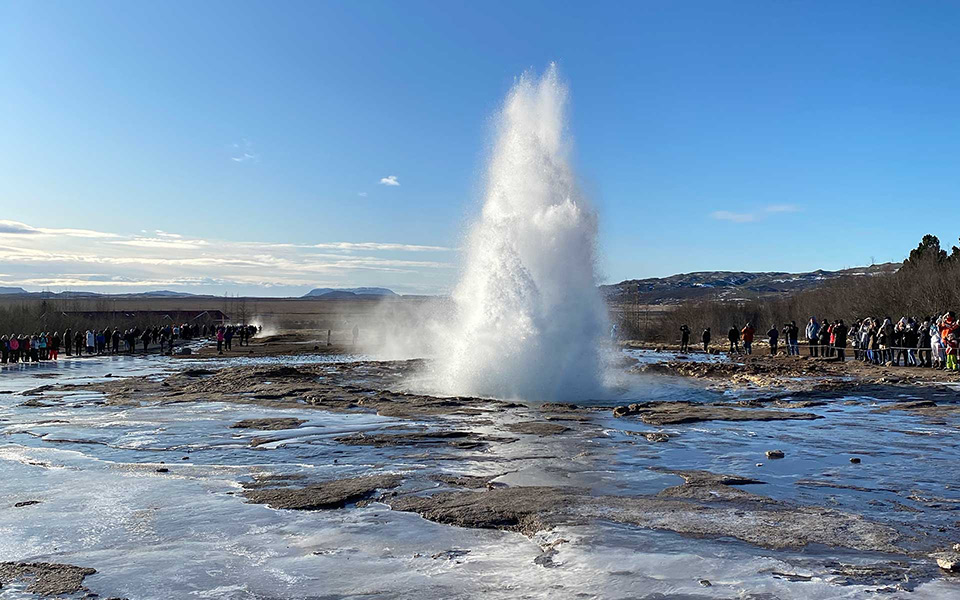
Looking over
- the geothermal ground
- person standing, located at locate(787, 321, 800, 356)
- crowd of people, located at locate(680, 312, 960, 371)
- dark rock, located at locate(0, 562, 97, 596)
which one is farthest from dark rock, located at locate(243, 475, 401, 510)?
person standing, located at locate(787, 321, 800, 356)

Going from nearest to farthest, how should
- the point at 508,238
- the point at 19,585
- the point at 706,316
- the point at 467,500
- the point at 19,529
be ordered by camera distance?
the point at 19,585, the point at 19,529, the point at 467,500, the point at 508,238, the point at 706,316

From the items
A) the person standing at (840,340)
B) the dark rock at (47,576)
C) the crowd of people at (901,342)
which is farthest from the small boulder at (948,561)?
the person standing at (840,340)

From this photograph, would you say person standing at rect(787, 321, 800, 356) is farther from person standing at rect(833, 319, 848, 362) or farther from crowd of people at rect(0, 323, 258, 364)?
crowd of people at rect(0, 323, 258, 364)

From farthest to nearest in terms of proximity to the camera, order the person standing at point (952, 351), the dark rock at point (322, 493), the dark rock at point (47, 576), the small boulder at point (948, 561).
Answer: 1. the person standing at point (952, 351)
2. the dark rock at point (322, 493)
3. the small boulder at point (948, 561)
4. the dark rock at point (47, 576)

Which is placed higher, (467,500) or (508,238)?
(508,238)

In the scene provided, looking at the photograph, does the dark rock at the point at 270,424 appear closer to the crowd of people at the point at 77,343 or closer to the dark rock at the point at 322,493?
the dark rock at the point at 322,493

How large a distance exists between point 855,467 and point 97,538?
9.74 metres

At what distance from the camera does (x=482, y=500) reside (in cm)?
931

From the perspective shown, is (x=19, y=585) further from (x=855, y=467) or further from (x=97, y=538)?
(x=855, y=467)

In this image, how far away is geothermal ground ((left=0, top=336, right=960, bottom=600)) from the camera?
21.8 ft

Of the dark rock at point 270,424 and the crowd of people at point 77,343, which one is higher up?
the crowd of people at point 77,343

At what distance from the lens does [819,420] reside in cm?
1633

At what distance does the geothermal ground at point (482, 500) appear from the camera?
21.8ft

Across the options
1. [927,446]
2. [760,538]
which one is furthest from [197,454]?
[927,446]
